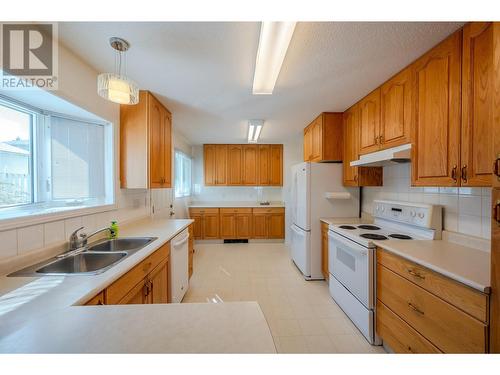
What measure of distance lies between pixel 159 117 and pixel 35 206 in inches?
56.0

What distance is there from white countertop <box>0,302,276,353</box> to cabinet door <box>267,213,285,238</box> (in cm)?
401

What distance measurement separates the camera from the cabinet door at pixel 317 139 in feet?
9.54

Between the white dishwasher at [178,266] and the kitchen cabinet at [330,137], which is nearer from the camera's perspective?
the white dishwasher at [178,266]

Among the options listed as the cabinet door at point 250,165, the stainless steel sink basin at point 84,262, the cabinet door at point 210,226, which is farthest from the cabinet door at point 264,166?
the stainless steel sink basin at point 84,262

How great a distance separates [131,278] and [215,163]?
3901 mm

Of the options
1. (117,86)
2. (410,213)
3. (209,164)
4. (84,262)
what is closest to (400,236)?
(410,213)

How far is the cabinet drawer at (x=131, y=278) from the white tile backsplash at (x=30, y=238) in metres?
0.63

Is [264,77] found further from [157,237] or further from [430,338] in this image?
[430,338]

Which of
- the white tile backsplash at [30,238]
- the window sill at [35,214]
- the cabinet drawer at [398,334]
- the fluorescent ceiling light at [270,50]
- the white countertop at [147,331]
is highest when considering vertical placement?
the fluorescent ceiling light at [270,50]

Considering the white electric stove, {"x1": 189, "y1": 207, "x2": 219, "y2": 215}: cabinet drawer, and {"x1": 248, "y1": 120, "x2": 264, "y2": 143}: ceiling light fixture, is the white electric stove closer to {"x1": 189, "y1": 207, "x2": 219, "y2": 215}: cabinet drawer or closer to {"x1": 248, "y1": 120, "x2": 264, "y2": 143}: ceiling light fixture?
{"x1": 248, "y1": 120, "x2": 264, "y2": 143}: ceiling light fixture

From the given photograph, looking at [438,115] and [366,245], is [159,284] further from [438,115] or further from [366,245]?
[438,115]

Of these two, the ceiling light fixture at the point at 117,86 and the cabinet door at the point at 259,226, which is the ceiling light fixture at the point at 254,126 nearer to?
the cabinet door at the point at 259,226

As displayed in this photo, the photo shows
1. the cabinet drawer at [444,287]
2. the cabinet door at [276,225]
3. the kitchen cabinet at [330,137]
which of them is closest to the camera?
the cabinet drawer at [444,287]

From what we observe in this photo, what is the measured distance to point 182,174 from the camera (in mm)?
4609
